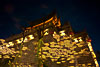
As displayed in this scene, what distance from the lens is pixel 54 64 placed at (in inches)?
305

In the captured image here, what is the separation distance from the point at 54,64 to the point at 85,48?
15.8 ft

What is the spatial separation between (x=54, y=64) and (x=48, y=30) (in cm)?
368

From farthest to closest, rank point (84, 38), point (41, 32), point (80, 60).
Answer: point (84, 38), point (80, 60), point (41, 32)

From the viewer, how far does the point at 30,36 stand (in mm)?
7734

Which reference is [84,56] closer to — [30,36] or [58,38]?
[58,38]

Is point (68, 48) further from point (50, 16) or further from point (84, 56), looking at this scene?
point (50, 16)

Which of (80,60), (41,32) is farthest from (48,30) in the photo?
(80,60)

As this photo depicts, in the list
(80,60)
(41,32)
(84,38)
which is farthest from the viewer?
(84,38)

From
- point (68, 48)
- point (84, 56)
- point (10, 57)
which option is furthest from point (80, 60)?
point (10, 57)

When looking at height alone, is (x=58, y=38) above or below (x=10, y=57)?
above

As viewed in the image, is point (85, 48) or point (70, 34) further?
point (85, 48)

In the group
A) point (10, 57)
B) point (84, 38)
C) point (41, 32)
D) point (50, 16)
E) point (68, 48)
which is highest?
point (50, 16)

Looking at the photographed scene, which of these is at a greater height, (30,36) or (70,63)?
(30,36)

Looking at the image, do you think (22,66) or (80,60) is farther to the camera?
(80,60)
